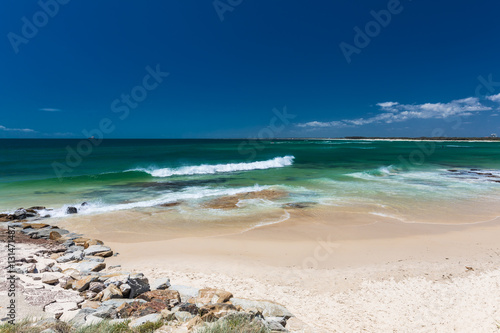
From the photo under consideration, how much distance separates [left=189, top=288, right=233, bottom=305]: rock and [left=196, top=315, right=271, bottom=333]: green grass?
3.27ft

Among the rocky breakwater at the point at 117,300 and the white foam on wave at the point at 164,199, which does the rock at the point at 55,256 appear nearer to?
the rocky breakwater at the point at 117,300

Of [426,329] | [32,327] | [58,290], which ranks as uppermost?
[32,327]

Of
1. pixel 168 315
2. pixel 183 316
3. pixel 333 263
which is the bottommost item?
pixel 333 263

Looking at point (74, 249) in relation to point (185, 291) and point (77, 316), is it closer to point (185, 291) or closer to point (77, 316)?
point (77, 316)

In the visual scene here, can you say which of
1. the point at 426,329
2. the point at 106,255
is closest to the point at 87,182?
the point at 106,255

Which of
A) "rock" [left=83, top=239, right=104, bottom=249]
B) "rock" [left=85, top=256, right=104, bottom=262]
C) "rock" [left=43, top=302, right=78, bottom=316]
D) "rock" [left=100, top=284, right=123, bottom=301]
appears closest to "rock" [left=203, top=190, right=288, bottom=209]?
"rock" [left=83, top=239, right=104, bottom=249]

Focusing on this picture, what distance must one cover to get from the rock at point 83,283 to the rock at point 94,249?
7.46 feet

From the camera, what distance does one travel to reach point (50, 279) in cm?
588

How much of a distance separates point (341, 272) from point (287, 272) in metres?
1.47

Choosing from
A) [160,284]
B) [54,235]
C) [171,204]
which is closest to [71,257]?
[54,235]

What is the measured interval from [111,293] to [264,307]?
123 inches

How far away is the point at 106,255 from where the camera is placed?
7.95m

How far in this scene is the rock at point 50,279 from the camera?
5828 mm

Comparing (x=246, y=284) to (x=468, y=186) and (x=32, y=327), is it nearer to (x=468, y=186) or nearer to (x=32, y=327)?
(x=32, y=327)
